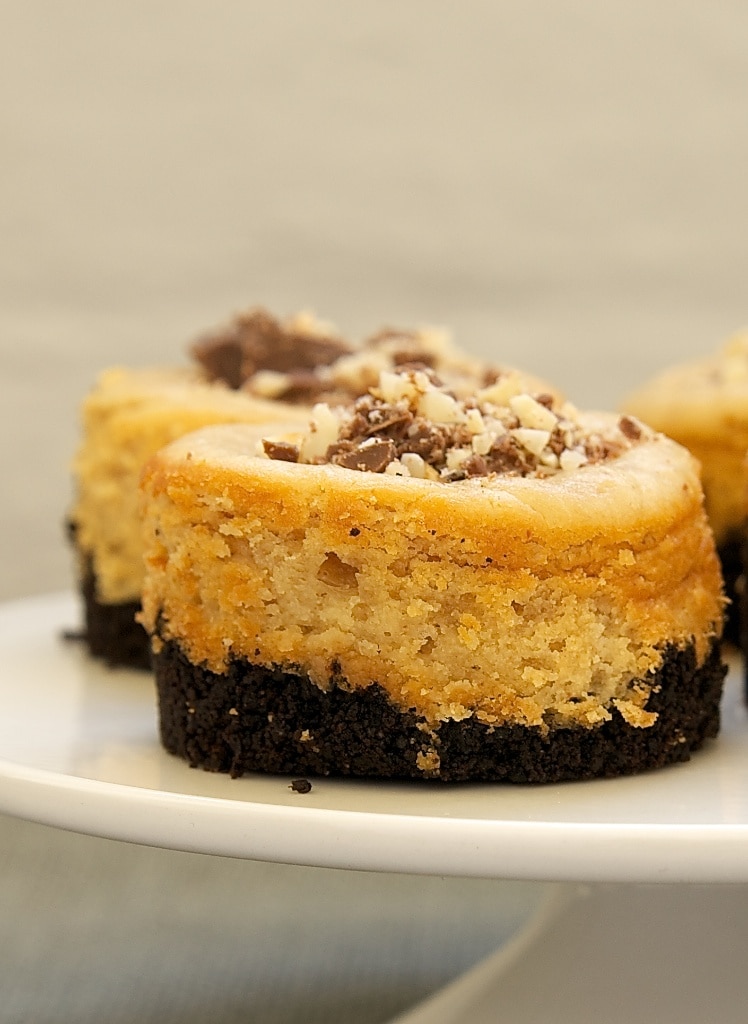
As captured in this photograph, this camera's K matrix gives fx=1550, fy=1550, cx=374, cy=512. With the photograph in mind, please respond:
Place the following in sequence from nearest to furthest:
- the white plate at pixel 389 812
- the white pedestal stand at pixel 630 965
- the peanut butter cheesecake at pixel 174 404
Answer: the white plate at pixel 389 812
the white pedestal stand at pixel 630 965
the peanut butter cheesecake at pixel 174 404

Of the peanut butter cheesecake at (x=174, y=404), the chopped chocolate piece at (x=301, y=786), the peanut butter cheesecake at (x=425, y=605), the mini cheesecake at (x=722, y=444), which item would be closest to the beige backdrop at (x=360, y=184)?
the peanut butter cheesecake at (x=174, y=404)

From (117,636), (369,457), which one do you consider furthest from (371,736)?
(117,636)

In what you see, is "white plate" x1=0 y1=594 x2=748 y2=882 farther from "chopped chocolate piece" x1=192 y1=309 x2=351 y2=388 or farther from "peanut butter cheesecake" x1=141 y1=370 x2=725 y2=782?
"chopped chocolate piece" x1=192 y1=309 x2=351 y2=388

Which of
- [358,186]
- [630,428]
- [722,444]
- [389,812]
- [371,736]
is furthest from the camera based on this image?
[358,186]

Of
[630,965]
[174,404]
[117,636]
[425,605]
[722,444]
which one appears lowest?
[630,965]

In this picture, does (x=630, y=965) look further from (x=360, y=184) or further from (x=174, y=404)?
(x=360, y=184)

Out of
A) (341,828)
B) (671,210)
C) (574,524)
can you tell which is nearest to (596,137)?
(671,210)

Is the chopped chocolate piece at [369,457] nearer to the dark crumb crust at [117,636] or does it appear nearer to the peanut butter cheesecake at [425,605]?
the peanut butter cheesecake at [425,605]
